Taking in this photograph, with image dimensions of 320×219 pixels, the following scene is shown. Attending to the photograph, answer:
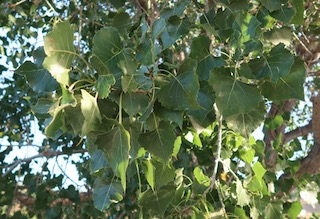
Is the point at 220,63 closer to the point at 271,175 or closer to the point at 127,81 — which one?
the point at 127,81

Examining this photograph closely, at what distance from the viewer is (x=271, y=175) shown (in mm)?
1513

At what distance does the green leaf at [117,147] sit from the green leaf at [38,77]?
0.12 m

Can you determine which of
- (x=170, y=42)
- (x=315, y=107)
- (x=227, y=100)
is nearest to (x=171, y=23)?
(x=170, y=42)

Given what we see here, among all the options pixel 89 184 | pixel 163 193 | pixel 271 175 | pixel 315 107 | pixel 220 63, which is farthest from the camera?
pixel 89 184

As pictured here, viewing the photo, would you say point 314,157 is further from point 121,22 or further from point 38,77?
point 38,77

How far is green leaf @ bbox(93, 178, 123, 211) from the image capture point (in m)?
0.86

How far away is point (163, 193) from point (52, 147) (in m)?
1.12

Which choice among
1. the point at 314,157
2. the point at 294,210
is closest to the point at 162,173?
the point at 294,210

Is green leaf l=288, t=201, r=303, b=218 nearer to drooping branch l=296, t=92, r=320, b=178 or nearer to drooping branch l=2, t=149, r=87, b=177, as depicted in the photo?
drooping branch l=296, t=92, r=320, b=178

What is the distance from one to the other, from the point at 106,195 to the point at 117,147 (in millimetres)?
278

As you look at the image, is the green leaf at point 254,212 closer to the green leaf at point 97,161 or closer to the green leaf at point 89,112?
the green leaf at point 97,161

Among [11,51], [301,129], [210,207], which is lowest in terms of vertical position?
[301,129]

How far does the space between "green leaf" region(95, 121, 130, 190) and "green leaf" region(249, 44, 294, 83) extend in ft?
0.72

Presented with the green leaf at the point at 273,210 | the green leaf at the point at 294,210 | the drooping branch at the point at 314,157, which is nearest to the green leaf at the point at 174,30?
the green leaf at the point at 273,210
